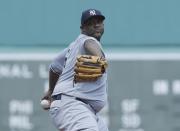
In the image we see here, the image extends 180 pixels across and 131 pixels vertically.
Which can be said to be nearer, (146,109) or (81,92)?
(81,92)

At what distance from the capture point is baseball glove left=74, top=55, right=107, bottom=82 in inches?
206

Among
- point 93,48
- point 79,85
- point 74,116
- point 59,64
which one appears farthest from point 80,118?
point 59,64

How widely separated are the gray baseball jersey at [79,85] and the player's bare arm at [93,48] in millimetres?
55

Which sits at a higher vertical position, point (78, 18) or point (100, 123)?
point (78, 18)

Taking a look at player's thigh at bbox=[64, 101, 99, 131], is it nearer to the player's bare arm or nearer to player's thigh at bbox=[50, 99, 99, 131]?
player's thigh at bbox=[50, 99, 99, 131]

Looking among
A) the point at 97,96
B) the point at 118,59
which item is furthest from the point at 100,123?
the point at 118,59

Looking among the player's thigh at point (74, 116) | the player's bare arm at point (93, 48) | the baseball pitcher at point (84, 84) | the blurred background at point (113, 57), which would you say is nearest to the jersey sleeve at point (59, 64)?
the baseball pitcher at point (84, 84)

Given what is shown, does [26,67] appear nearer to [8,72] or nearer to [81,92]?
[8,72]

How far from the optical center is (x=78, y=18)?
8.29m

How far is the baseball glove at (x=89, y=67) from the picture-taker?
17.2 feet

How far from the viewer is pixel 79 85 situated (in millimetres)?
5391

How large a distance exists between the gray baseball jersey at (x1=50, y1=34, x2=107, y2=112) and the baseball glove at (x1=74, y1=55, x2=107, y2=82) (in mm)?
61

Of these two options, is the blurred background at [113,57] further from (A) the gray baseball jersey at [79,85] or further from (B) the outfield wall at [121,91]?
(A) the gray baseball jersey at [79,85]

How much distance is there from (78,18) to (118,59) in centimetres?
54
